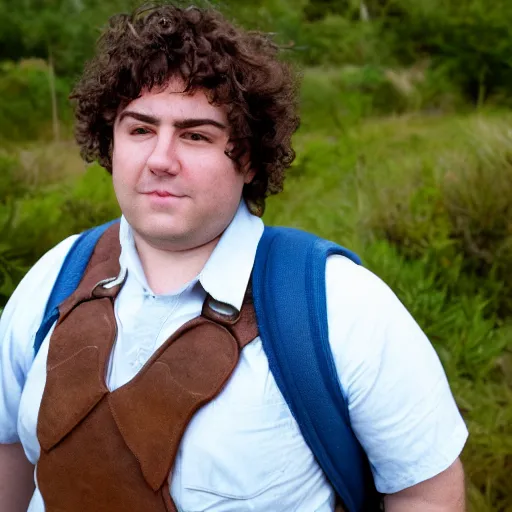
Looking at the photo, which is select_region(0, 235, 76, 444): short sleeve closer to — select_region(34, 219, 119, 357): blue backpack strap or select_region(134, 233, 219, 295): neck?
select_region(34, 219, 119, 357): blue backpack strap

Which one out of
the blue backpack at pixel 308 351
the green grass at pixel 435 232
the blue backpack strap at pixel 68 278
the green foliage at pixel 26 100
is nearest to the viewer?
the blue backpack at pixel 308 351

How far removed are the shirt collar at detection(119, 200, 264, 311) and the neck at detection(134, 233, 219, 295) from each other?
3cm

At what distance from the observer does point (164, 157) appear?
53.1 inches

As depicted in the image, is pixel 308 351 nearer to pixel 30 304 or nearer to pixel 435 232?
pixel 30 304

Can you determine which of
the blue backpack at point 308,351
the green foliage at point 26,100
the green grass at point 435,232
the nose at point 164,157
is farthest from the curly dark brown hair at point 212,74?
the green foliage at point 26,100

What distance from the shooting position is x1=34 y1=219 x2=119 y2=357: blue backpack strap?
5.00 feet

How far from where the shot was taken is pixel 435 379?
1338mm

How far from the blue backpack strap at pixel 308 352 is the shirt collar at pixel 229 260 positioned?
0.03 metres

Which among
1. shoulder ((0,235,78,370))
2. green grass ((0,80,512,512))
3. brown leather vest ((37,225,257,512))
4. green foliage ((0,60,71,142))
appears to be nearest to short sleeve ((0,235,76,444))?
shoulder ((0,235,78,370))

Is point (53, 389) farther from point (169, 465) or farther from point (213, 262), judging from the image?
point (213, 262)

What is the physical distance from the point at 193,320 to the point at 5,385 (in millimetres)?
534

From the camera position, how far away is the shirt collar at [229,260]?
54.4 inches

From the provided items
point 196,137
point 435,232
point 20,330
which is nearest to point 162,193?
point 196,137

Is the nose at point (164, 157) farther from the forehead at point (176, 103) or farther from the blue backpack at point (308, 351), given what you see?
the blue backpack at point (308, 351)
